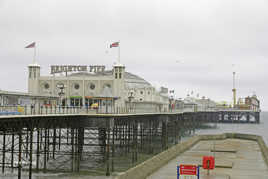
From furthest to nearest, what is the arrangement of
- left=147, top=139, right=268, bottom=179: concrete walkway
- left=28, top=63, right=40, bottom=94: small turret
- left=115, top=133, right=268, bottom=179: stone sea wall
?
left=28, top=63, right=40, bottom=94: small turret < left=147, top=139, right=268, bottom=179: concrete walkway < left=115, top=133, right=268, bottom=179: stone sea wall

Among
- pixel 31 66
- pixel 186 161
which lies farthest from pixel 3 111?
pixel 31 66

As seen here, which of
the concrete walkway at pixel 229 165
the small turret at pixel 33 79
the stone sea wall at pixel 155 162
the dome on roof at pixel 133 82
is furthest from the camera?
the dome on roof at pixel 133 82

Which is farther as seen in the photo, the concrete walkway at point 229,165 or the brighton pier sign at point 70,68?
the brighton pier sign at point 70,68

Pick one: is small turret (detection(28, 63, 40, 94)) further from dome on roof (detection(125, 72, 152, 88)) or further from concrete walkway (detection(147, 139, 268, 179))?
dome on roof (detection(125, 72, 152, 88))

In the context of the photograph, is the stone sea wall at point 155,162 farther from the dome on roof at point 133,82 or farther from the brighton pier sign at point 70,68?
the dome on roof at point 133,82

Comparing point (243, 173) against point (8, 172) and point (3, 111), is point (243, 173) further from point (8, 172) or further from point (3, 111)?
point (3, 111)

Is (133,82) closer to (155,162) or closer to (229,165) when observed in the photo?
(229,165)

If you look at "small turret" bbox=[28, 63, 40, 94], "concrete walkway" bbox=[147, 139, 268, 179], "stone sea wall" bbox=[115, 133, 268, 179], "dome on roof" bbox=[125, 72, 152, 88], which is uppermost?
"dome on roof" bbox=[125, 72, 152, 88]

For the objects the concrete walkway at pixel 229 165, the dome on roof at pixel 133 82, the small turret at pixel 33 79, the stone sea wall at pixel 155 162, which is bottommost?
the concrete walkway at pixel 229 165

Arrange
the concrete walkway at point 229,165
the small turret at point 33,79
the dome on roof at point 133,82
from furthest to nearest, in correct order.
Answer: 1. the dome on roof at point 133,82
2. the small turret at point 33,79
3. the concrete walkway at point 229,165

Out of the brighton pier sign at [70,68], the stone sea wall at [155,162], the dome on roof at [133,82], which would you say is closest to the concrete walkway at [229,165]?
the stone sea wall at [155,162]

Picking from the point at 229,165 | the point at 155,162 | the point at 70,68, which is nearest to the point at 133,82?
the point at 70,68

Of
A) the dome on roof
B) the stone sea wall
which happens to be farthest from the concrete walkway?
the dome on roof

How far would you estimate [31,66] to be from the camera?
8156cm
